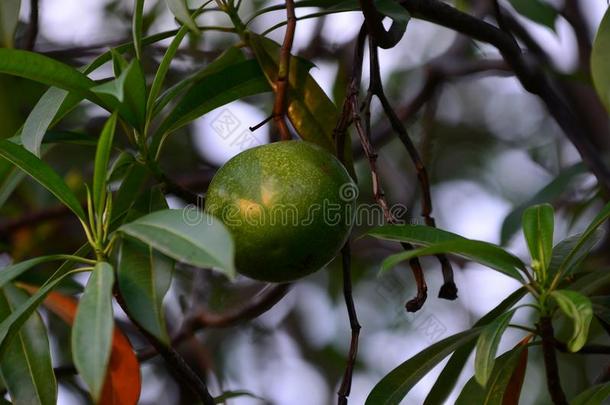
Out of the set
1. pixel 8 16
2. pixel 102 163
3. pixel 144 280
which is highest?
pixel 8 16

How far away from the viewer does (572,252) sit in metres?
1.11

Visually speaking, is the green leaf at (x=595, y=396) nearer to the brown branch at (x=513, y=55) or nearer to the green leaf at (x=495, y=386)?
the green leaf at (x=495, y=386)

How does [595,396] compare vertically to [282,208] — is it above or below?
below

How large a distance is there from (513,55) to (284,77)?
17.6 inches

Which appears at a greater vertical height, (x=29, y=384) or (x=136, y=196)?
(x=136, y=196)

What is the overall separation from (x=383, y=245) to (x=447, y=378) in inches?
45.5

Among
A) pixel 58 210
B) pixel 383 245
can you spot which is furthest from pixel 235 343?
pixel 58 210

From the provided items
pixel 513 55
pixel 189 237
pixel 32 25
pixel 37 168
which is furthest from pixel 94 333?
pixel 32 25

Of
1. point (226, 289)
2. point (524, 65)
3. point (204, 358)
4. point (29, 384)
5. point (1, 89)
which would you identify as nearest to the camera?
point (29, 384)

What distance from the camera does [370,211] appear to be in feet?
6.72

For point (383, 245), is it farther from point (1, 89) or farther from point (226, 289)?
point (1, 89)

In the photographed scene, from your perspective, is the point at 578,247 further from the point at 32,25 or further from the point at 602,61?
the point at 32,25

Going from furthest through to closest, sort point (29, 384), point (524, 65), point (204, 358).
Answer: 1. point (204, 358)
2. point (524, 65)
3. point (29, 384)

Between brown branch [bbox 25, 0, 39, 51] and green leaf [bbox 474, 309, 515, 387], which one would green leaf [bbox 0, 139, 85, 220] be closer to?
green leaf [bbox 474, 309, 515, 387]
